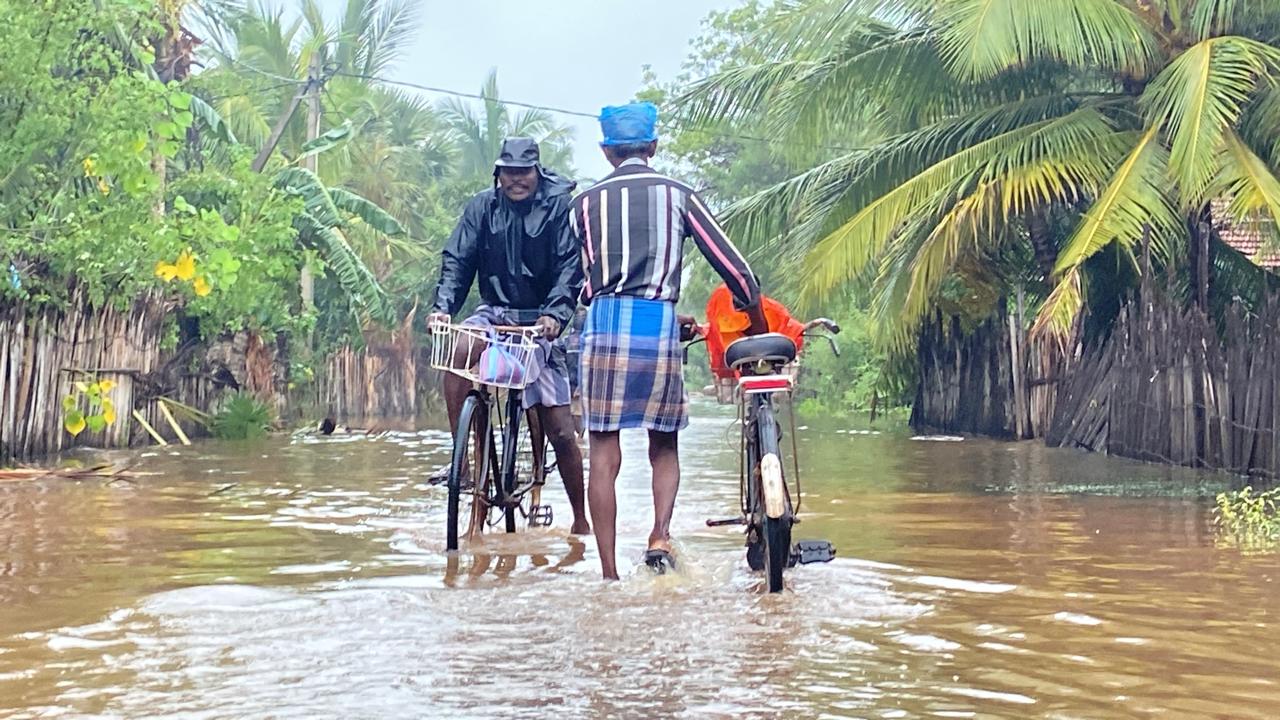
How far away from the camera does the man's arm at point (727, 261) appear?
628 centimetres

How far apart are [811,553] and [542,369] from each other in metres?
1.82

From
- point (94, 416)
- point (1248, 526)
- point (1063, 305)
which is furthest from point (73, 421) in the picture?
point (1248, 526)

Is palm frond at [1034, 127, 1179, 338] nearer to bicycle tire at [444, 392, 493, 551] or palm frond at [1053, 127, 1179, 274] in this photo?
palm frond at [1053, 127, 1179, 274]

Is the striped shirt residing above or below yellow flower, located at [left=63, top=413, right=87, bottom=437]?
above

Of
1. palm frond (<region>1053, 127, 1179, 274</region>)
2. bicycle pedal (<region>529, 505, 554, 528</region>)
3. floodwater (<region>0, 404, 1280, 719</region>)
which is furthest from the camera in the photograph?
palm frond (<region>1053, 127, 1179, 274</region>)

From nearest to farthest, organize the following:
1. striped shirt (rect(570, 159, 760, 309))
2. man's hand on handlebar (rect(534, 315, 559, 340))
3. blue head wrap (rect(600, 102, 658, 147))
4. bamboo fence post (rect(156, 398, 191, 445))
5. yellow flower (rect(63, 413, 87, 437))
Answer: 1. striped shirt (rect(570, 159, 760, 309))
2. blue head wrap (rect(600, 102, 658, 147))
3. man's hand on handlebar (rect(534, 315, 559, 340))
4. yellow flower (rect(63, 413, 87, 437))
5. bamboo fence post (rect(156, 398, 191, 445))

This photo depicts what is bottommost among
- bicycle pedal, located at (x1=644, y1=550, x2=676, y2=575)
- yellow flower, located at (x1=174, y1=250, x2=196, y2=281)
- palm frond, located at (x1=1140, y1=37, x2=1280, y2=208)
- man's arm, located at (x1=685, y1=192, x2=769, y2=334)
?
bicycle pedal, located at (x1=644, y1=550, x2=676, y2=575)

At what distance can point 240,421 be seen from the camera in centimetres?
2008

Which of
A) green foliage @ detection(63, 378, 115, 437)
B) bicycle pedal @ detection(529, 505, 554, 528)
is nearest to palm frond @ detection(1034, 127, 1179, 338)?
bicycle pedal @ detection(529, 505, 554, 528)

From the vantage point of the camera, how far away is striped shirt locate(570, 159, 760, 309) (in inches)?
245

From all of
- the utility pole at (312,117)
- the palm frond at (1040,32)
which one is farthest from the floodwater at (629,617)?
the utility pole at (312,117)

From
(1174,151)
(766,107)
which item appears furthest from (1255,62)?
(766,107)

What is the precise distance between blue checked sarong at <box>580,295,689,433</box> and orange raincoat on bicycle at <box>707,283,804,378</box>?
14.9 inches

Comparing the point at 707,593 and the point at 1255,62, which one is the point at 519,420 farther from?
the point at 1255,62
